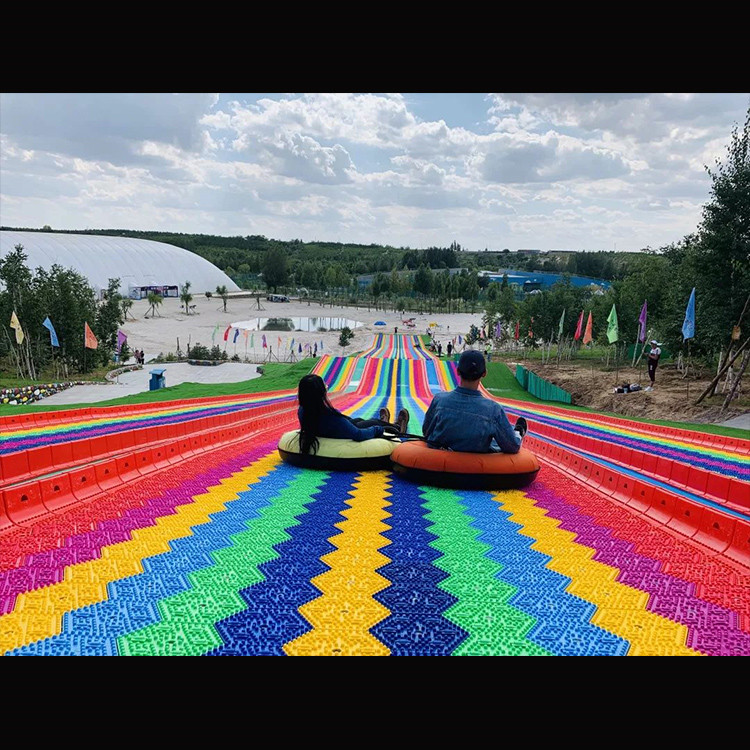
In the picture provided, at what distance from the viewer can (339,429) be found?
521 cm

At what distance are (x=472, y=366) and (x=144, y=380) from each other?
25.7 m

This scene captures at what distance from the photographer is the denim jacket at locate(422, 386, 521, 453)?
177 inches

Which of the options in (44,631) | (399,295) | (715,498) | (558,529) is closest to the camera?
(44,631)

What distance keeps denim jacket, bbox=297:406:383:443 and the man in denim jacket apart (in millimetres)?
870

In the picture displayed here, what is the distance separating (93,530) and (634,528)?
3.43 metres

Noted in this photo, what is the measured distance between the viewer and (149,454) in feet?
15.6

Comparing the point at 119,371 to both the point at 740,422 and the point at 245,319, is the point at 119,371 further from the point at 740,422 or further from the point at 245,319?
the point at 245,319

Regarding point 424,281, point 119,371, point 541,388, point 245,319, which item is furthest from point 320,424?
point 424,281

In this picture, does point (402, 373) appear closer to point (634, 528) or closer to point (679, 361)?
point (679, 361)

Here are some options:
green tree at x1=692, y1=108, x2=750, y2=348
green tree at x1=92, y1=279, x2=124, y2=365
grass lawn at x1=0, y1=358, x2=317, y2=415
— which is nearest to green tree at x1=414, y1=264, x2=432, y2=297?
green tree at x1=92, y1=279, x2=124, y2=365

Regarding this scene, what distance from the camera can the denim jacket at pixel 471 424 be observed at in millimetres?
4496

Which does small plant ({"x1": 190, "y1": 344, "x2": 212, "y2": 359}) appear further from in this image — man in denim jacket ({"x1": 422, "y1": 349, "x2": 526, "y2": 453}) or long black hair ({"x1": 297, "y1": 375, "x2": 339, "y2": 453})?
man in denim jacket ({"x1": 422, "y1": 349, "x2": 526, "y2": 453})

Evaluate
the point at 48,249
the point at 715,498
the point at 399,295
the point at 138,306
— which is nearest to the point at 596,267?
the point at 399,295
